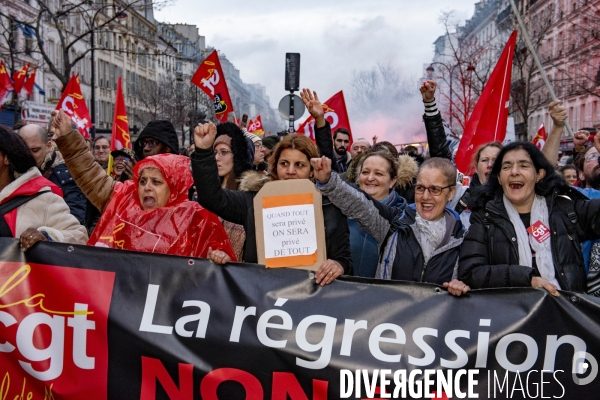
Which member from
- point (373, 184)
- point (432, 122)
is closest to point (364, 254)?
point (373, 184)

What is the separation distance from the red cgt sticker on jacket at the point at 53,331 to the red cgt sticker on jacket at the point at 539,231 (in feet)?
7.42

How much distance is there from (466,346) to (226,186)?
2.38m

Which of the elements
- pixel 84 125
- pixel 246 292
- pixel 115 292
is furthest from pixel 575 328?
pixel 84 125

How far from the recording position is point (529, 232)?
3.79m

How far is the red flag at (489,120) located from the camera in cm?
733

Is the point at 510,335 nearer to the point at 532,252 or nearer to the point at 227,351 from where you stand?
the point at 532,252

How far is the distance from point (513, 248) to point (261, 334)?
1400 mm

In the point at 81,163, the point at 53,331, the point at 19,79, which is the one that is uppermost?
the point at 19,79

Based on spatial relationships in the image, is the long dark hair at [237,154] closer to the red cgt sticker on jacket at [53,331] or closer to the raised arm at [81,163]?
the raised arm at [81,163]

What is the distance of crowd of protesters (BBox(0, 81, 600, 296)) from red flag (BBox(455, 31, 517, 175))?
9.68 ft

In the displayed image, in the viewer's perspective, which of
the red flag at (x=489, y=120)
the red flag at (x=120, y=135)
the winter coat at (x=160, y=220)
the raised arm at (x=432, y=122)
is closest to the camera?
the winter coat at (x=160, y=220)

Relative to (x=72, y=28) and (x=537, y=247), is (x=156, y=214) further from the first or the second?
(x=72, y=28)

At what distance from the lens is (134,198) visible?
428cm

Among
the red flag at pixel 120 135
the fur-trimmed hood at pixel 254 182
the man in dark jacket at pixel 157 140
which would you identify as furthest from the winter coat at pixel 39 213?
the red flag at pixel 120 135
